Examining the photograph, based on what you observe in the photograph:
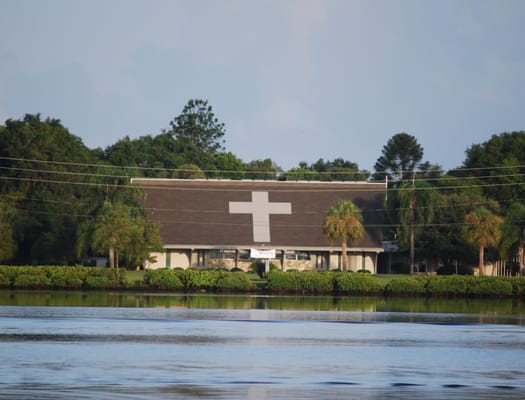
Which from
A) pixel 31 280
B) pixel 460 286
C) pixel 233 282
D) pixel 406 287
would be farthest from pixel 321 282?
pixel 31 280

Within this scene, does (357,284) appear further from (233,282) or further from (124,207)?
(124,207)

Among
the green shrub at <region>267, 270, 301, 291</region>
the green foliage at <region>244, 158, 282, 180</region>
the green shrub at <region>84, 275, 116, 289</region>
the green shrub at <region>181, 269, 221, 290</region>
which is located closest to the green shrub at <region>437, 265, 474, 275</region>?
the green shrub at <region>267, 270, 301, 291</region>

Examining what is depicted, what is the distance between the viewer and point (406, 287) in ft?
238

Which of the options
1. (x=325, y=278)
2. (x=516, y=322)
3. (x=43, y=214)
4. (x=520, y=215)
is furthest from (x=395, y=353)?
(x=43, y=214)

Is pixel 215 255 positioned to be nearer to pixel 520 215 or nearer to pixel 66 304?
pixel 520 215

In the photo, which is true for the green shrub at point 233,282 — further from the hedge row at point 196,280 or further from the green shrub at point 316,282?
the green shrub at point 316,282

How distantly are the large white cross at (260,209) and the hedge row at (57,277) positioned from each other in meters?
20.4

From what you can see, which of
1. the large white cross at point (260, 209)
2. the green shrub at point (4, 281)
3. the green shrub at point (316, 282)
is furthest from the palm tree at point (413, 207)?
the green shrub at point (4, 281)

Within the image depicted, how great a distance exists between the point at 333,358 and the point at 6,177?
6644 centimetres

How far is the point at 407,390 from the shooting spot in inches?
933

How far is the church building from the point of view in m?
88.1

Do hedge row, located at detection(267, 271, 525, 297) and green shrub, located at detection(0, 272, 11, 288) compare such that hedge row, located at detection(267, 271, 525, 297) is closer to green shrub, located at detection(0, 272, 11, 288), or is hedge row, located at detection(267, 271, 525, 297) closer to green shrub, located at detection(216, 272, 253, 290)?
green shrub, located at detection(216, 272, 253, 290)

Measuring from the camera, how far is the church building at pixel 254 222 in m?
88.1

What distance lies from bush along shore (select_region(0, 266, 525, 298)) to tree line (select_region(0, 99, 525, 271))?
12.8 ft
